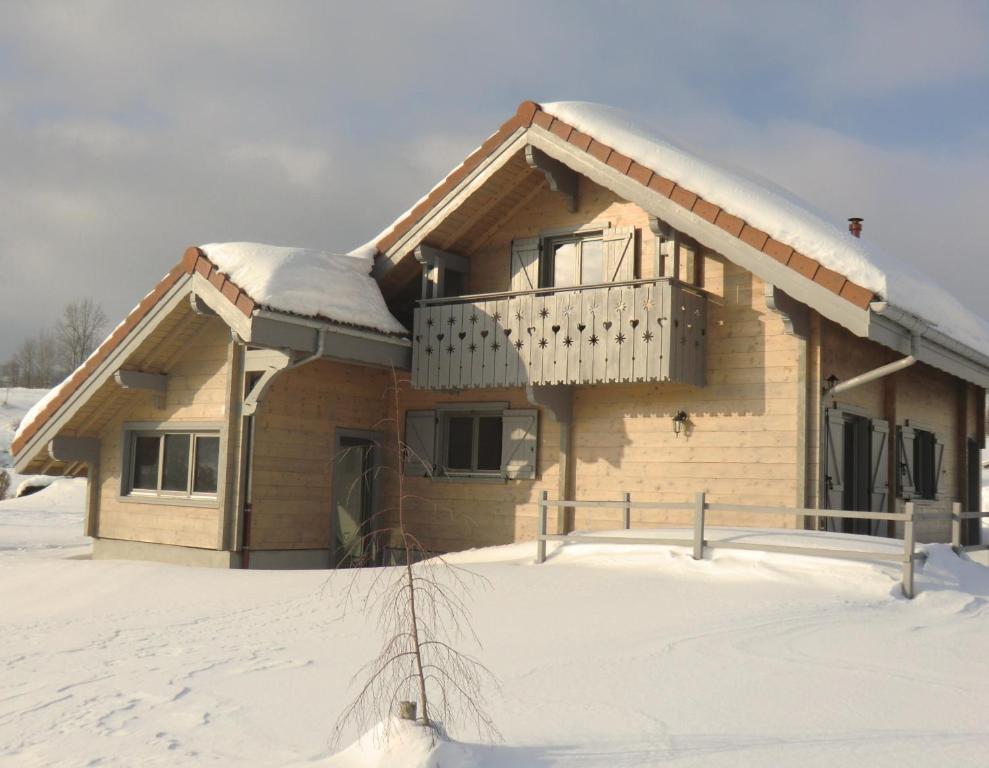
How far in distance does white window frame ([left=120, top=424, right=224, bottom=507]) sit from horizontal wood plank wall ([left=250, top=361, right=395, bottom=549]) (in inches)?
25.4

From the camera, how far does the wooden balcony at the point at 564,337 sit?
12789 mm

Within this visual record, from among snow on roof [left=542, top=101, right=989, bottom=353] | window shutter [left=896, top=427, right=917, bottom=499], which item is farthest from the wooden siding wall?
window shutter [left=896, top=427, right=917, bottom=499]

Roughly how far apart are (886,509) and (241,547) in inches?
354

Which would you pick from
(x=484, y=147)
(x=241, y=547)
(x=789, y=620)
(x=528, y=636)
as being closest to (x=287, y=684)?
(x=528, y=636)

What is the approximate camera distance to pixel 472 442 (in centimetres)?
1537

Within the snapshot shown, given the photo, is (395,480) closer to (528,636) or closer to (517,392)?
(517,392)

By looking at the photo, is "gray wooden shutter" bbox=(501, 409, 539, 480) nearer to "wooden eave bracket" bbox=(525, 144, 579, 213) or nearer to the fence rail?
the fence rail

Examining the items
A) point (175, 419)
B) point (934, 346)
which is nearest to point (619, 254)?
point (934, 346)

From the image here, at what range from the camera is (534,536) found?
1444cm

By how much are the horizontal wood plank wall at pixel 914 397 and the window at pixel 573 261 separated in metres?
3.29

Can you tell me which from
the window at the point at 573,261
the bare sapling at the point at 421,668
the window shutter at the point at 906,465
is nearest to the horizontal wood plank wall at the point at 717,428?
the window at the point at 573,261

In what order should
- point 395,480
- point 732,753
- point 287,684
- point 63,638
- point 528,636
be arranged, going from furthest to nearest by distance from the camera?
point 395,480
point 63,638
point 528,636
point 287,684
point 732,753

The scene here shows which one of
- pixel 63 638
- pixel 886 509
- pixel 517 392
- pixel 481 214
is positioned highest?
pixel 481 214

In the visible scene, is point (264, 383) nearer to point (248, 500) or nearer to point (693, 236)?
point (248, 500)
